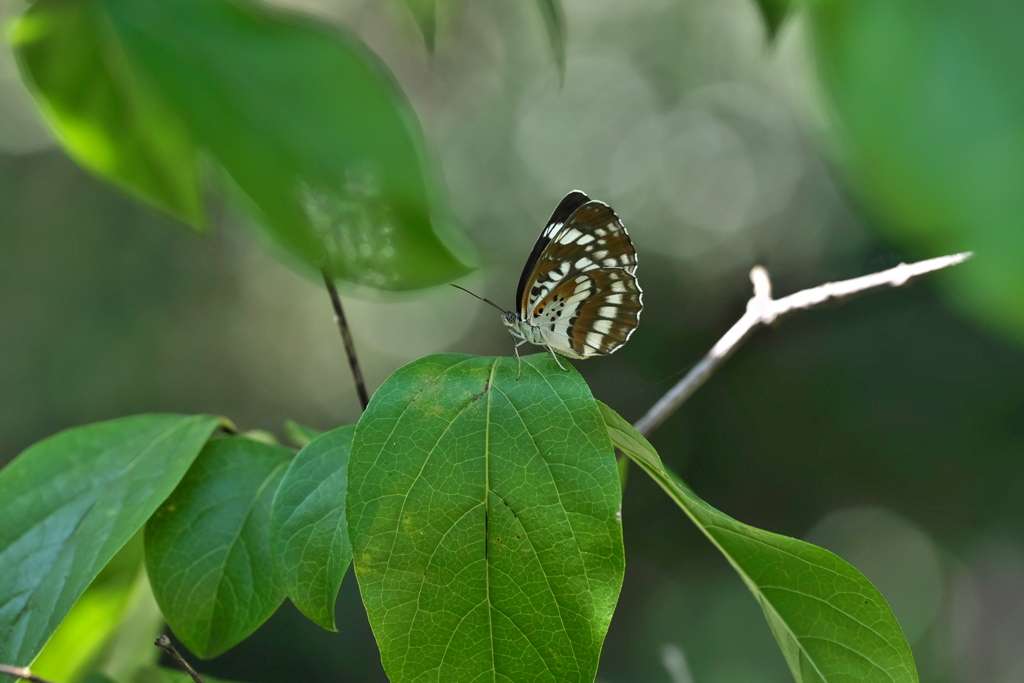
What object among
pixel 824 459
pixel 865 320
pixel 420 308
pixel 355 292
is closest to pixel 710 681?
pixel 824 459

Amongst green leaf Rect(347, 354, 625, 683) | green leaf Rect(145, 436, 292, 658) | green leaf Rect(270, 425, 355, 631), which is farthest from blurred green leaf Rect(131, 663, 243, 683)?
green leaf Rect(347, 354, 625, 683)

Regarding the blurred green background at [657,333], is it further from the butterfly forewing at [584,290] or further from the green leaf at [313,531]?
the green leaf at [313,531]

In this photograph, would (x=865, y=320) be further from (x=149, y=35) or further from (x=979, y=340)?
(x=149, y=35)

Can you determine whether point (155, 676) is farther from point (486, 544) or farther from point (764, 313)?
point (764, 313)

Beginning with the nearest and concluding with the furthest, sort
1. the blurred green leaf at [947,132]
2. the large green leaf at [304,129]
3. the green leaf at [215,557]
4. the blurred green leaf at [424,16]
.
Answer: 1. the blurred green leaf at [947,132]
2. the large green leaf at [304,129]
3. the blurred green leaf at [424,16]
4. the green leaf at [215,557]

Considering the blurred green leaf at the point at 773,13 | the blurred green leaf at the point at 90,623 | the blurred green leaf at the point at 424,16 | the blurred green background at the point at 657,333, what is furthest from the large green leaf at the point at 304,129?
the blurred green background at the point at 657,333

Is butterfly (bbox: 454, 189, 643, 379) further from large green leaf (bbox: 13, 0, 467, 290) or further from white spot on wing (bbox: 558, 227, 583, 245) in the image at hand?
large green leaf (bbox: 13, 0, 467, 290)
